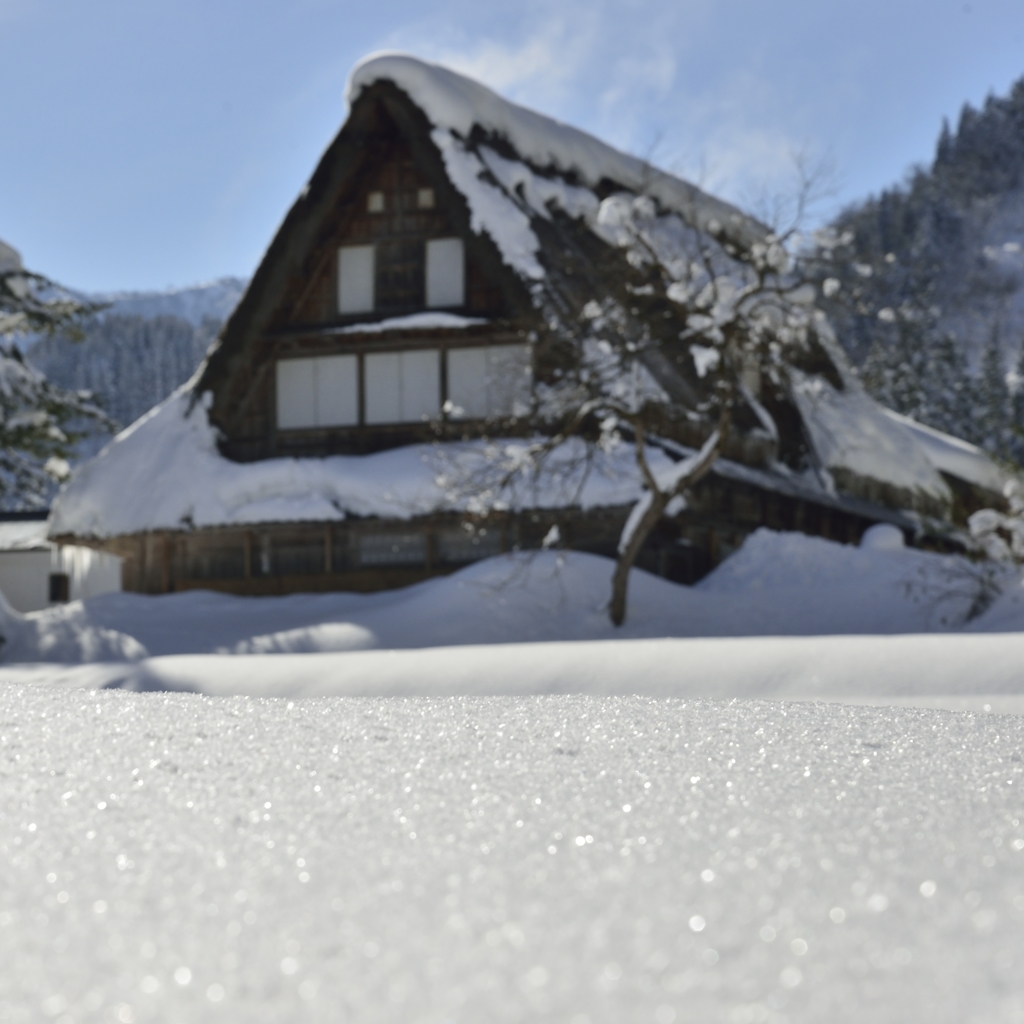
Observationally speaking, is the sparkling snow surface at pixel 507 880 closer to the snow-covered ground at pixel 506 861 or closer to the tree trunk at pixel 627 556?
the snow-covered ground at pixel 506 861

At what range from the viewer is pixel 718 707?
3.59 meters

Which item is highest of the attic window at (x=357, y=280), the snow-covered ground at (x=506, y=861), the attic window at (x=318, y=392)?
the attic window at (x=357, y=280)

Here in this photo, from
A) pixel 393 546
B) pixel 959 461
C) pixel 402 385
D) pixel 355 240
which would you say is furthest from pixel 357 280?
pixel 959 461

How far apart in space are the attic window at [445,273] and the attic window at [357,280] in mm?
919

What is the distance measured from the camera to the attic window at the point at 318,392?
15.7 metres

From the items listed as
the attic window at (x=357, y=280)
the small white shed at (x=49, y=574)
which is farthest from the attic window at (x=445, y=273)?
the small white shed at (x=49, y=574)

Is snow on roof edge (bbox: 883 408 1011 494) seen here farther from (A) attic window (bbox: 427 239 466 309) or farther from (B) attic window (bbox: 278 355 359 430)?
(B) attic window (bbox: 278 355 359 430)

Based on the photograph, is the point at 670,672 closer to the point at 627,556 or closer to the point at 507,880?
the point at 507,880

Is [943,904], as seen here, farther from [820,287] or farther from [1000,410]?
[1000,410]

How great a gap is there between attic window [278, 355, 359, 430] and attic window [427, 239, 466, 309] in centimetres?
156

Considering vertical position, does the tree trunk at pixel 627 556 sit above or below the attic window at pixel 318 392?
below

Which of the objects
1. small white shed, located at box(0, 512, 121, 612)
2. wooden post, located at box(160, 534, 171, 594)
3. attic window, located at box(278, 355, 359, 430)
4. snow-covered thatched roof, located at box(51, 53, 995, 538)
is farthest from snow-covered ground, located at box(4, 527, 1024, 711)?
small white shed, located at box(0, 512, 121, 612)

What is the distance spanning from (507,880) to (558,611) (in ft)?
36.8

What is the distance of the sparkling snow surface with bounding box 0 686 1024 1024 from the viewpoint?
47.3 inches
